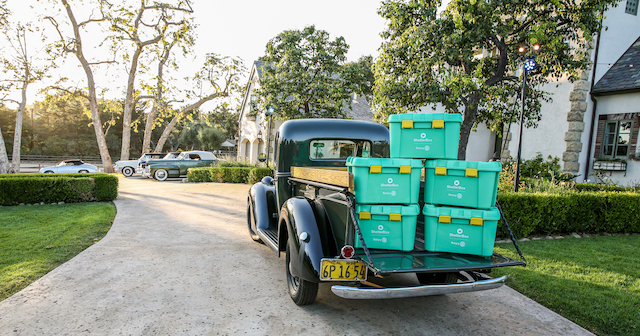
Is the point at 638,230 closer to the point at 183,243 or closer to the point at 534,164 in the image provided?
the point at 534,164

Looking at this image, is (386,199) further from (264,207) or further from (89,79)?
(89,79)

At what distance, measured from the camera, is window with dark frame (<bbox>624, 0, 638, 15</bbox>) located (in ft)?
41.2

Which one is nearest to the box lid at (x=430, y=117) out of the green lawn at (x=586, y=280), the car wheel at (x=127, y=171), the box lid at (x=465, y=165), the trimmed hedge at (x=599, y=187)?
the box lid at (x=465, y=165)

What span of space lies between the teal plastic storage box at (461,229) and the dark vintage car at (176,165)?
18823 mm

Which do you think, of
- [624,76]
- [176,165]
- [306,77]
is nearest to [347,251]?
[624,76]

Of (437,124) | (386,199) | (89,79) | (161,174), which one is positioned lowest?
(161,174)

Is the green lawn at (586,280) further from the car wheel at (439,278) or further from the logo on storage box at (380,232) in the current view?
the logo on storage box at (380,232)

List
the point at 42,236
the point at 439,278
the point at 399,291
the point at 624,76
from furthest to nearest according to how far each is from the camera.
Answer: the point at 624,76
the point at 42,236
the point at 439,278
the point at 399,291

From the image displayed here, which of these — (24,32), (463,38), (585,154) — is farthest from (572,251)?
(24,32)

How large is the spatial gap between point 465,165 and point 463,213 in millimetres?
422

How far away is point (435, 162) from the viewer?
130 inches

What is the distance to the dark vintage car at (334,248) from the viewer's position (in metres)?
2.84

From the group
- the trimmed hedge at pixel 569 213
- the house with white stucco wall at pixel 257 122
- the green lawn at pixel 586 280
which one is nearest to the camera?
the green lawn at pixel 586 280

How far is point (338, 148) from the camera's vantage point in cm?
520
